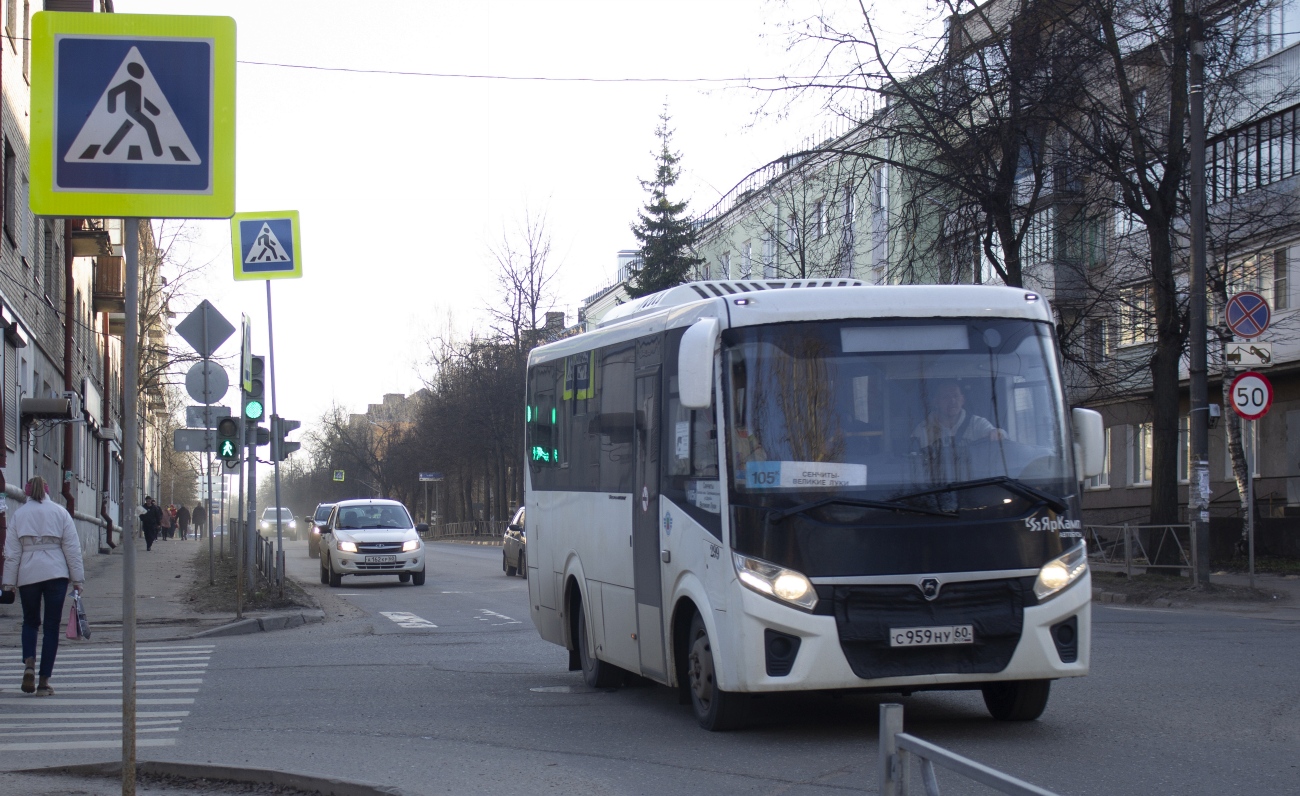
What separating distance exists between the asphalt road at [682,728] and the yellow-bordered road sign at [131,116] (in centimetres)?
309

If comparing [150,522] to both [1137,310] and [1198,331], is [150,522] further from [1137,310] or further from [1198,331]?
[1198,331]

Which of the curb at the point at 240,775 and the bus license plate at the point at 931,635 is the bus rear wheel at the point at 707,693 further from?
the curb at the point at 240,775

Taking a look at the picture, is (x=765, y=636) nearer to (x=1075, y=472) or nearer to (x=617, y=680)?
(x=1075, y=472)

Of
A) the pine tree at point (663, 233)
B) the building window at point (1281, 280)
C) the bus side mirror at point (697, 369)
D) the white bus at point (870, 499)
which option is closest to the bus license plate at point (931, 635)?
the white bus at point (870, 499)

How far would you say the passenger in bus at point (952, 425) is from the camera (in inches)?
328

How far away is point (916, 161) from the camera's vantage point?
92.1 feet

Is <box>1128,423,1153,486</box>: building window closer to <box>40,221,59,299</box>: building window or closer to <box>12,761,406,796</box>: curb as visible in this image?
<box>40,221,59,299</box>: building window

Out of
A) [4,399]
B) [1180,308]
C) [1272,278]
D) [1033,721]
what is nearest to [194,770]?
[1033,721]

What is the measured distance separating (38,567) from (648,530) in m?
5.24

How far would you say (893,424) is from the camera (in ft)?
27.3

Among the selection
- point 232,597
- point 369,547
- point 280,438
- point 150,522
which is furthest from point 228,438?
point 150,522

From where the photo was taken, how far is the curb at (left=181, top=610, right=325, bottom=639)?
677 inches

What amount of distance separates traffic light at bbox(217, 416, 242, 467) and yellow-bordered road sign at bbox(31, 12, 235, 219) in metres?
15.5

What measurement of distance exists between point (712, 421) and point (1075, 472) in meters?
2.16
